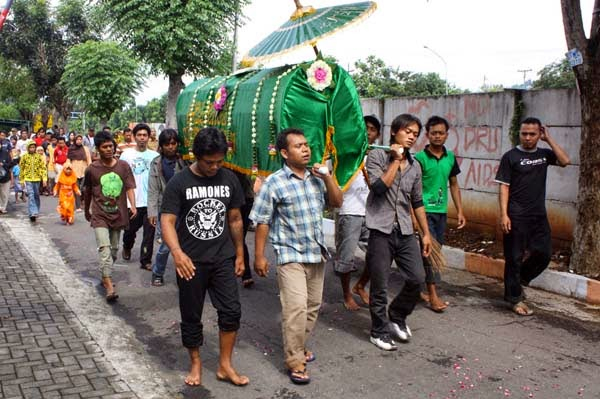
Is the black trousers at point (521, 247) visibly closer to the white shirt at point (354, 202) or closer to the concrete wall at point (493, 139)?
the white shirt at point (354, 202)

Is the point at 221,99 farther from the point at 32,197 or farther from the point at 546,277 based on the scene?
the point at 32,197

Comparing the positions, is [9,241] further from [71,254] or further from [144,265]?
[144,265]

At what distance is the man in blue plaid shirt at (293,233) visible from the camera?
13.3 feet

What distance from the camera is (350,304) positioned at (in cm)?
572

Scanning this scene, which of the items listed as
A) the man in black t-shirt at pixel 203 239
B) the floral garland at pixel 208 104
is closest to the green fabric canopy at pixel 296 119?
the floral garland at pixel 208 104

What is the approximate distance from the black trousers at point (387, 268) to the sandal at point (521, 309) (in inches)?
51.5

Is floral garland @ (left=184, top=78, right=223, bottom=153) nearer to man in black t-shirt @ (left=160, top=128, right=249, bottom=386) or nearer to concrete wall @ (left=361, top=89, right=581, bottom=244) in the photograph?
man in black t-shirt @ (left=160, top=128, right=249, bottom=386)

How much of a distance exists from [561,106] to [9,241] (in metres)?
7.54

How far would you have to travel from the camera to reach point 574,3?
6.18 m

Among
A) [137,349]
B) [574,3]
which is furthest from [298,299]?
[574,3]

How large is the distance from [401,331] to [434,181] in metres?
1.55

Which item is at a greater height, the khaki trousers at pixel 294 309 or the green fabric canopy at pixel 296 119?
the green fabric canopy at pixel 296 119

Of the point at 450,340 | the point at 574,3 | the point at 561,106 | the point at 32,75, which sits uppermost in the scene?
the point at 32,75

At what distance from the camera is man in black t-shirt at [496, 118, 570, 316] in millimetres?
5445
